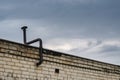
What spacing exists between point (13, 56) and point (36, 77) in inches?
43.0

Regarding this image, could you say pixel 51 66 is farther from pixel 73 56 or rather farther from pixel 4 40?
pixel 4 40

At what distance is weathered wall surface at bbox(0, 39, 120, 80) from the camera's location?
988cm

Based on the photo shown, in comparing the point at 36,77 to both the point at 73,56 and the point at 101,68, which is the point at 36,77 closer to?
the point at 73,56

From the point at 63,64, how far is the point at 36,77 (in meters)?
1.39

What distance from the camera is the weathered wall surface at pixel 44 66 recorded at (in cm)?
988

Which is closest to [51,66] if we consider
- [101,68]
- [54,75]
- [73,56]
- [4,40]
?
[54,75]

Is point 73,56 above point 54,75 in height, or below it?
above

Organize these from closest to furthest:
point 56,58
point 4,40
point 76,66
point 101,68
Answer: point 4,40 < point 56,58 < point 76,66 < point 101,68

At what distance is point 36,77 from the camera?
1065 centimetres

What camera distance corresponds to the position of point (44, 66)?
10945mm

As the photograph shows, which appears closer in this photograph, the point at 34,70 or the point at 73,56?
the point at 34,70

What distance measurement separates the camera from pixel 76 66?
12.2m

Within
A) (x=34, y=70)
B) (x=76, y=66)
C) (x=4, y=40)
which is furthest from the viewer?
(x=76, y=66)

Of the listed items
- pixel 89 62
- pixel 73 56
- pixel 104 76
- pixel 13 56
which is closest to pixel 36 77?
pixel 13 56
